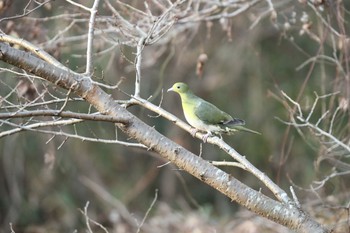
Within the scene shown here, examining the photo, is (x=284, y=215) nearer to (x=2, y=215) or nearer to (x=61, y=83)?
(x=61, y=83)

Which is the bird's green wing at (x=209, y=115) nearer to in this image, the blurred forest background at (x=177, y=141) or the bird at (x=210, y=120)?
the bird at (x=210, y=120)

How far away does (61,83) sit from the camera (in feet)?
11.9

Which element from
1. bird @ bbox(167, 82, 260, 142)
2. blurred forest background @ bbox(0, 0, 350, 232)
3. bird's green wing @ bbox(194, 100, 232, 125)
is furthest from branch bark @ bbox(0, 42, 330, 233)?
blurred forest background @ bbox(0, 0, 350, 232)

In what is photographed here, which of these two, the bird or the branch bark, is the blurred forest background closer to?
the bird

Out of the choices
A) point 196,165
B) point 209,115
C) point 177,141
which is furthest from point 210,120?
point 177,141

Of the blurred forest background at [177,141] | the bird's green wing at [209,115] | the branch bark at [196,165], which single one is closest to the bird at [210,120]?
the bird's green wing at [209,115]

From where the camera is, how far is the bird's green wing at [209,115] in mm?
5441

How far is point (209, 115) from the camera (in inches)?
215

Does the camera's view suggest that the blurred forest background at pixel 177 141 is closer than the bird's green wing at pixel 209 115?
No

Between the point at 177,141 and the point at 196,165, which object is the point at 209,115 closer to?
the point at 196,165

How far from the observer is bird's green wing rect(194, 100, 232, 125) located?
5441 mm

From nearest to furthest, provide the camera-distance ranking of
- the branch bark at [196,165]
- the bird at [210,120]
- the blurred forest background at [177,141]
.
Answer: the branch bark at [196,165] → the bird at [210,120] → the blurred forest background at [177,141]

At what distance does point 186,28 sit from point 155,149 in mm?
2897

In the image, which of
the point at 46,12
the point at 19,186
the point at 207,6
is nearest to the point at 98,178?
the point at 19,186
